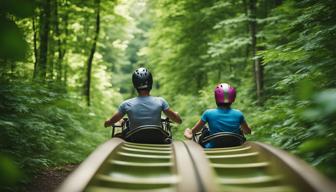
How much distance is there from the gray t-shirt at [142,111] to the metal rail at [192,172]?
1.86 m

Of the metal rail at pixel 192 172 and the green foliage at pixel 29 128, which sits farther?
the green foliage at pixel 29 128

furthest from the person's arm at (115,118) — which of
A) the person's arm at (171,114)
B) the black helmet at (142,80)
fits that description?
the person's arm at (171,114)

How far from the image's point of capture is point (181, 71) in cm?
2070

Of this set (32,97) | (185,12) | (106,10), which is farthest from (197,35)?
(32,97)

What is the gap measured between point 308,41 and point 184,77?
1502 cm

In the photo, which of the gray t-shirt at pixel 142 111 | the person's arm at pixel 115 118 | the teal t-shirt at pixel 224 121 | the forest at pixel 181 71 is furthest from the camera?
the person's arm at pixel 115 118

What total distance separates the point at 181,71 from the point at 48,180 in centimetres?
1434

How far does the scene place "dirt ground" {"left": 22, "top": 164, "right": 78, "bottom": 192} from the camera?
632cm

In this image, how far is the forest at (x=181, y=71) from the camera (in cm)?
200

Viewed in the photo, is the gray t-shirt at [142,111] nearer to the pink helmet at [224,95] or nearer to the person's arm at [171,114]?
the person's arm at [171,114]

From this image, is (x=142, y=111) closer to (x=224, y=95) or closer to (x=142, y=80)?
(x=142, y=80)

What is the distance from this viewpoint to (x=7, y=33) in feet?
3.76

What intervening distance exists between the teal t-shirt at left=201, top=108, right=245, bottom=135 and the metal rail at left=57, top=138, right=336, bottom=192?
1517 millimetres

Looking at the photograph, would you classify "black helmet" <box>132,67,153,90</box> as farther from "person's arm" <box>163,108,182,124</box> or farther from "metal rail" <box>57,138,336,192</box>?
"metal rail" <box>57,138,336,192</box>
